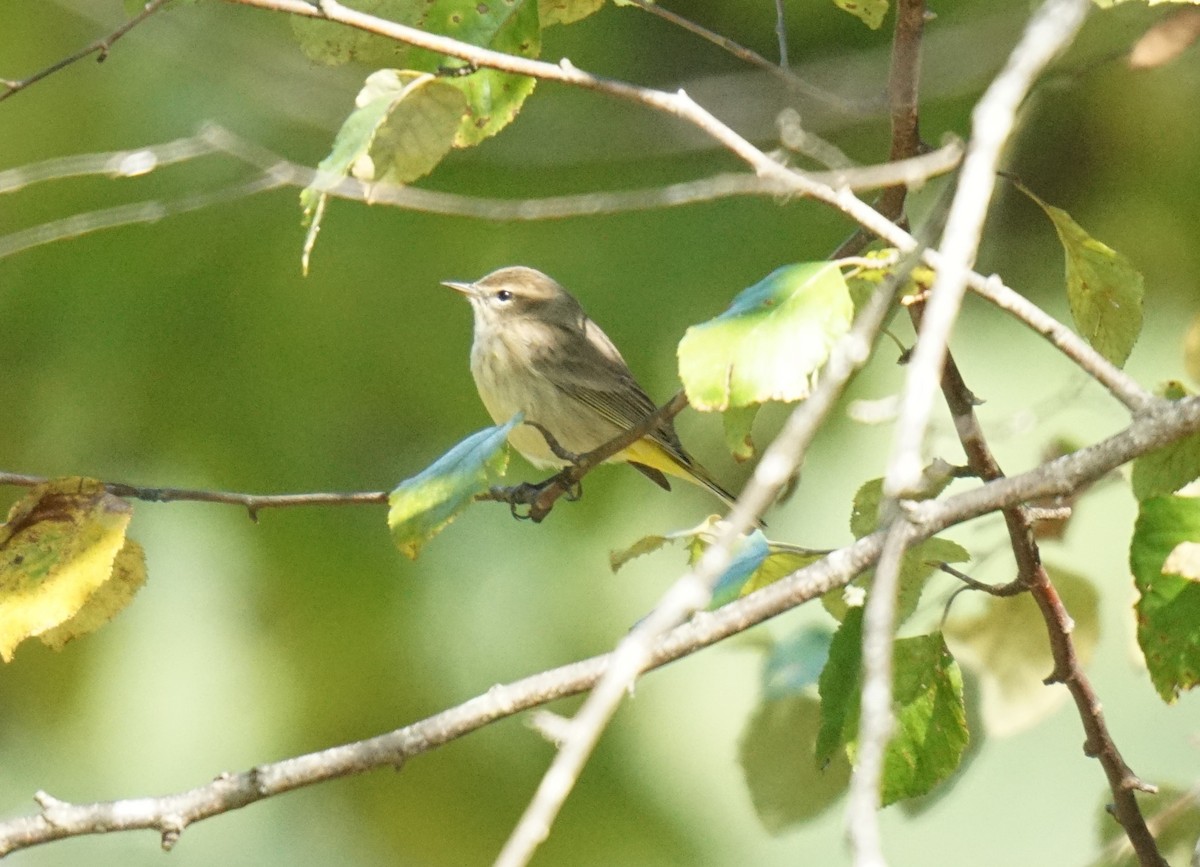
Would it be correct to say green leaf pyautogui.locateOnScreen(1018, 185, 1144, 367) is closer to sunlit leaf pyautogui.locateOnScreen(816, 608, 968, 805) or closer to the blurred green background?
sunlit leaf pyautogui.locateOnScreen(816, 608, 968, 805)

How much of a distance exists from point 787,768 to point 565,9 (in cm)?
108

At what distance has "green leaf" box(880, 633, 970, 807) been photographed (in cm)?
150

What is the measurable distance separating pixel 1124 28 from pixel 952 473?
5.88ft

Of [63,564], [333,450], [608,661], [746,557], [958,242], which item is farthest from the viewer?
[333,450]

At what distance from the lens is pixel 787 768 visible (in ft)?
6.37

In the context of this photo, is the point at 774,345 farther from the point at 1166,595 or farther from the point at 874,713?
the point at 874,713

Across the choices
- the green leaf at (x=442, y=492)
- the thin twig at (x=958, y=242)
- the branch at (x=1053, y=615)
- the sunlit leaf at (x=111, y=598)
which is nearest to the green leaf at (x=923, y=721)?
the branch at (x=1053, y=615)

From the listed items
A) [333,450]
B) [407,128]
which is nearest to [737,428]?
[407,128]

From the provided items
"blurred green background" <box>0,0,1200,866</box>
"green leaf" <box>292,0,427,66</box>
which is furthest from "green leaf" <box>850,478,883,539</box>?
"blurred green background" <box>0,0,1200,866</box>

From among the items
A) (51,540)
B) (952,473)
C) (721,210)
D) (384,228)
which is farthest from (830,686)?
(384,228)

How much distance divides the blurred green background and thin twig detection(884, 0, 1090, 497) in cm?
215

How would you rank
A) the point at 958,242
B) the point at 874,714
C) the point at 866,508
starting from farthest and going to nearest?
the point at 866,508 < the point at 958,242 < the point at 874,714

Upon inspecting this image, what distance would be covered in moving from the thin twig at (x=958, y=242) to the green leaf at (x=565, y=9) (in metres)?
0.72

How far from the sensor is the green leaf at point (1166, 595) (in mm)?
1276
